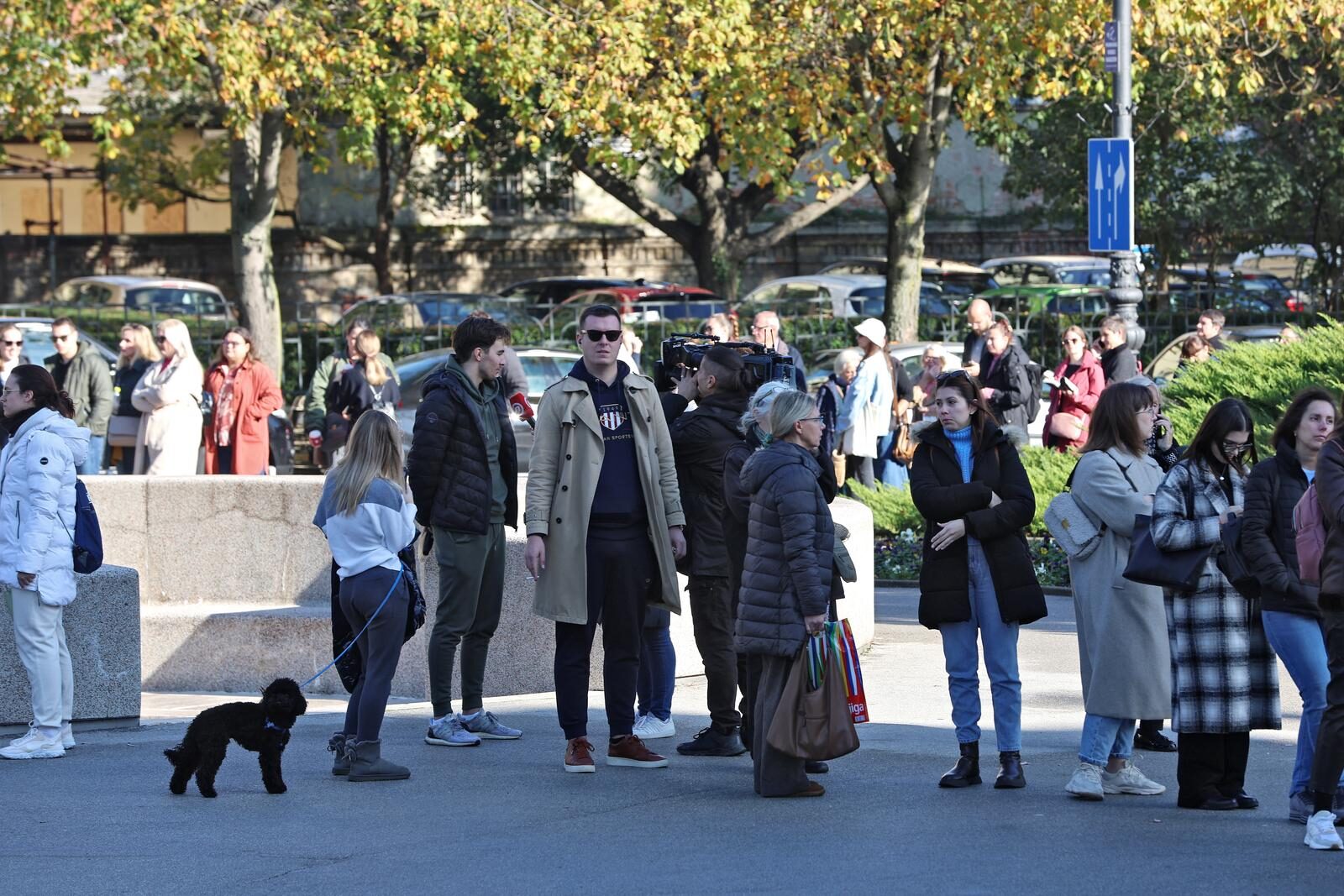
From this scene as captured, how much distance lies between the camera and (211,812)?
24.3ft

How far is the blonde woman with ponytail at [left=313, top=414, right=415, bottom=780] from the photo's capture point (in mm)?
7801

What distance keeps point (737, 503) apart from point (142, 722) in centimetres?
346

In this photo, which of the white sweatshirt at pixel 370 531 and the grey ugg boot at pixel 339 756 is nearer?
the white sweatshirt at pixel 370 531

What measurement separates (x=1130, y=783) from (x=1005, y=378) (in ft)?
24.2

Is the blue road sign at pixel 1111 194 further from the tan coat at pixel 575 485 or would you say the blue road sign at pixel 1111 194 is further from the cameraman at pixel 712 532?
the tan coat at pixel 575 485

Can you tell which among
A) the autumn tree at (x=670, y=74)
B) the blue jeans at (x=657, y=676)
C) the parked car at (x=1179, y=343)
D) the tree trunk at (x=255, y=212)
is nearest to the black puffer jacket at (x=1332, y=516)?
the blue jeans at (x=657, y=676)

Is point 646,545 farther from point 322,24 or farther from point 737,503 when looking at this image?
point 322,24

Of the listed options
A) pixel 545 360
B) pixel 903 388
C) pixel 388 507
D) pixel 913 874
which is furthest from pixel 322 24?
pixel 913 874

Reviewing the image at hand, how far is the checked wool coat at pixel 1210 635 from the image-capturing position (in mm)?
7090

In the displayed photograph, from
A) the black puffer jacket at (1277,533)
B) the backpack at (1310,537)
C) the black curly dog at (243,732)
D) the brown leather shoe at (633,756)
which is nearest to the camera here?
the backpack at (1310,537)

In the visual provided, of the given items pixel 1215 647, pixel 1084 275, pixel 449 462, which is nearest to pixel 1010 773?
pixel 1215 647

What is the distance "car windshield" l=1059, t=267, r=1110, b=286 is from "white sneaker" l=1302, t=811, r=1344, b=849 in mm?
31866

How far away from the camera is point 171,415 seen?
546 inches

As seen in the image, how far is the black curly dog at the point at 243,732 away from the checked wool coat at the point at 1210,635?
10.9 ft
